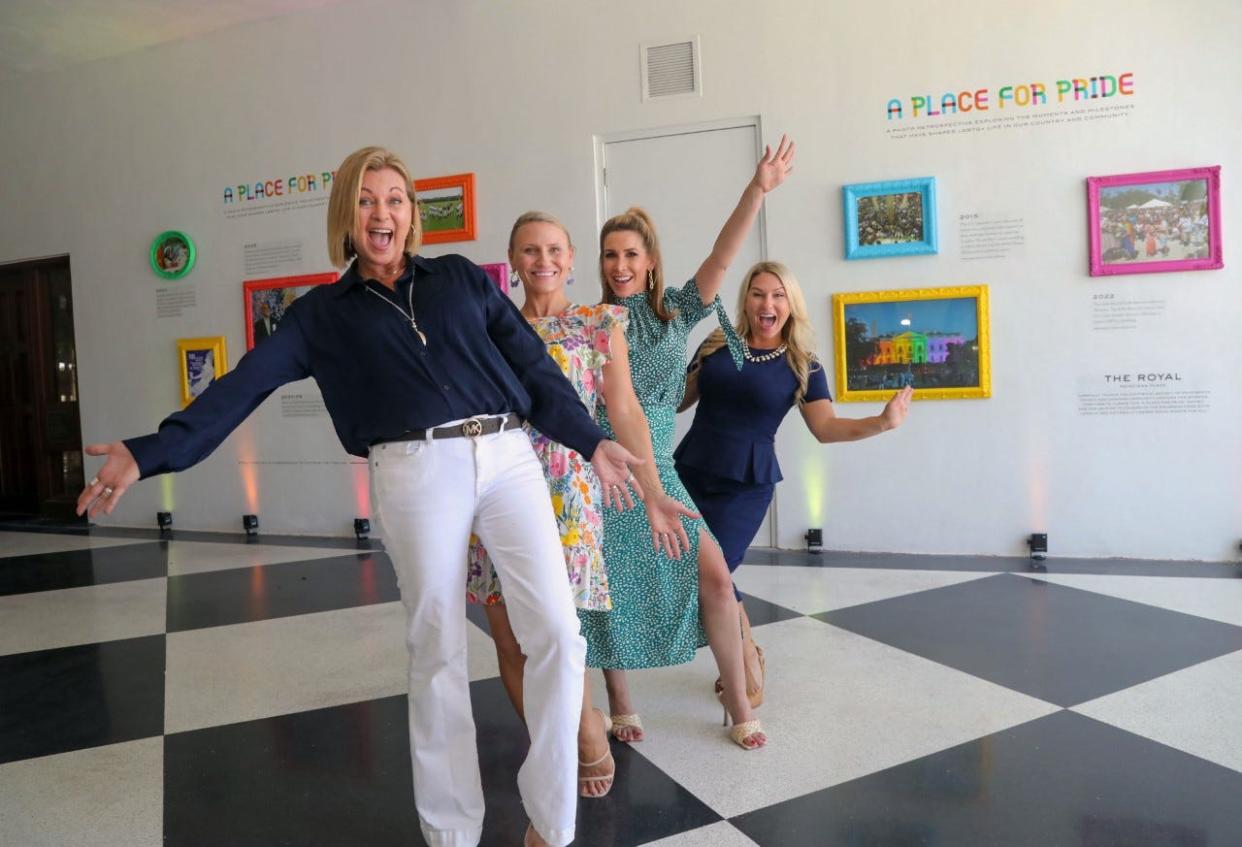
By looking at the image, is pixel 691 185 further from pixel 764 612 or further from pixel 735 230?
pixel 735 230

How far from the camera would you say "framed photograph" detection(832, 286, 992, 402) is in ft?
15.0

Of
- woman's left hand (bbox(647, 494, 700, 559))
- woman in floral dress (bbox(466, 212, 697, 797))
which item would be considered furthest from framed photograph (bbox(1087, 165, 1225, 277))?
woman's left hand (bbox(647, 494, 700, 559))

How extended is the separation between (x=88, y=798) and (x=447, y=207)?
3993mm

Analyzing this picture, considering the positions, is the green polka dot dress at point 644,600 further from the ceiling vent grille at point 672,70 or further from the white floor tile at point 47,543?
the white floor tile at point 47,543

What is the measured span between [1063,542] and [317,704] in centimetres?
361

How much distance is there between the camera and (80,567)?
5215mm

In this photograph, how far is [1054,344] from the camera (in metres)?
4.49

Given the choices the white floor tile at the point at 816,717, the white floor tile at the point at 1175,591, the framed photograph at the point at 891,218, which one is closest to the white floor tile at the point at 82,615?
the white floor tile at the point at 816,717

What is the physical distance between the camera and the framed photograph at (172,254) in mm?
6234

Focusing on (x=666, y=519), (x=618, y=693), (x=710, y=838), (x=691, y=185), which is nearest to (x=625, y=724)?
(x=618, y=693)

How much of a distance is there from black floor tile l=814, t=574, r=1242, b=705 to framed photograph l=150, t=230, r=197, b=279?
197 inches

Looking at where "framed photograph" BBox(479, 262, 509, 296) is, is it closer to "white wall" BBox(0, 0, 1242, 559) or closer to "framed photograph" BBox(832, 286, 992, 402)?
"white wall" BBox(0, 0, 1242, 559)

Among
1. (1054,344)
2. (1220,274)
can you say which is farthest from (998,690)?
(1220,274)

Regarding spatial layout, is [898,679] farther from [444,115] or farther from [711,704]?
[444,115]
